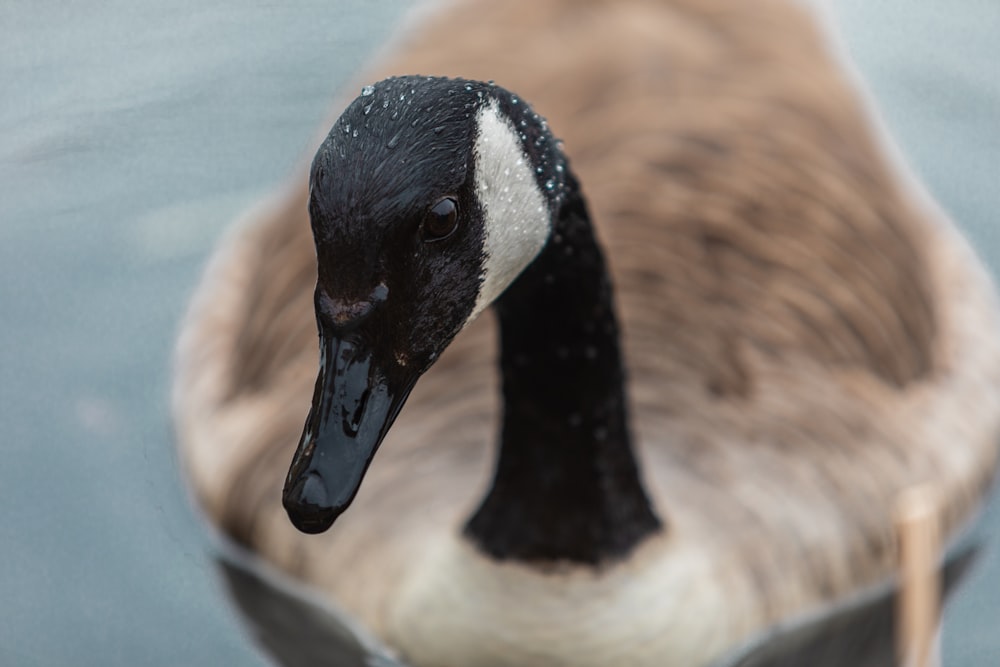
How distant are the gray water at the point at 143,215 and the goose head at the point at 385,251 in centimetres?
175

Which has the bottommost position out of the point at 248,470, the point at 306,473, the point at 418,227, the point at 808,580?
the point at 808,580

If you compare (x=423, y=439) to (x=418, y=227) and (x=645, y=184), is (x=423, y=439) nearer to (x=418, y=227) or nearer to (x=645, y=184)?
(x=645, y=184)

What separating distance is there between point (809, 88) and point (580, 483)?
1.66m

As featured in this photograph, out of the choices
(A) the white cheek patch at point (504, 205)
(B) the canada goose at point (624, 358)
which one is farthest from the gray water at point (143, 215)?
(A) the white cheek patch at point (504, 205)

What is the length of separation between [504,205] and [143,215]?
9.53ft

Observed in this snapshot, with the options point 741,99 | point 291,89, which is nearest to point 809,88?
point 741,99

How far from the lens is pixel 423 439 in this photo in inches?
151

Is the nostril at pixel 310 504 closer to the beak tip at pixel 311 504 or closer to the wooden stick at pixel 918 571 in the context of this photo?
the beak tip at pixel 311 504

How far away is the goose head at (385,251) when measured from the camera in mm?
2391

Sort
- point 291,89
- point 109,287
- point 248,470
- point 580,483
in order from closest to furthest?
point 580,483 → point 248,470 → point 109,287 → point 291,89

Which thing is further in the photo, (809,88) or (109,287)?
(109,287)

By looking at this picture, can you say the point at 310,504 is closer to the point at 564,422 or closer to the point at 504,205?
the point at 504,205

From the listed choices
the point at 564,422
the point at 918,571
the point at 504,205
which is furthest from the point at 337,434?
the point at 918,571

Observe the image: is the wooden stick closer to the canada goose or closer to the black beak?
the canada goose
